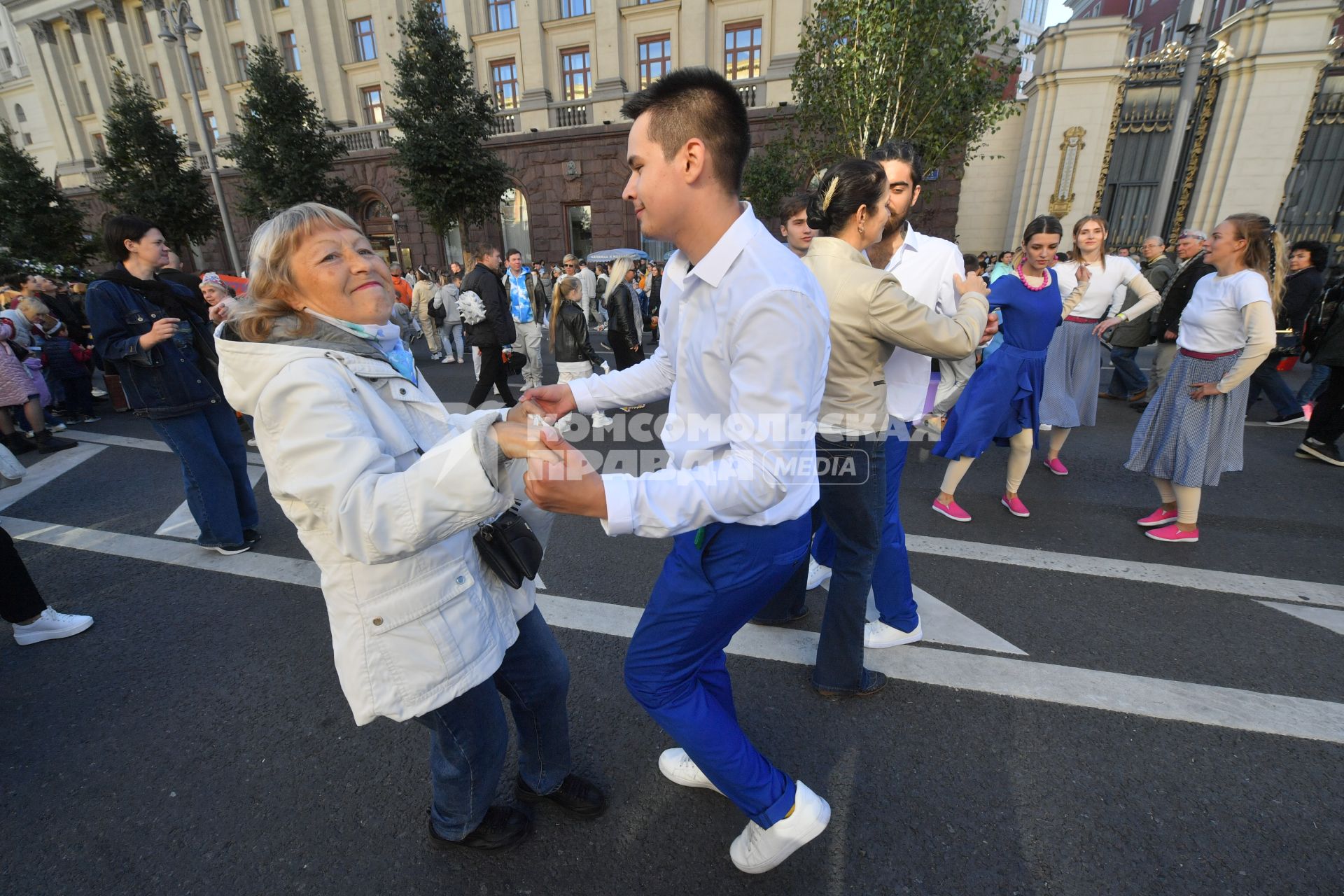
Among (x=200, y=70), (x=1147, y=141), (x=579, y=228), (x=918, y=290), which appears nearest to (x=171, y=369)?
(x=918, y=290)

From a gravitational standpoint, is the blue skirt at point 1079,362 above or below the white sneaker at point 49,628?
above

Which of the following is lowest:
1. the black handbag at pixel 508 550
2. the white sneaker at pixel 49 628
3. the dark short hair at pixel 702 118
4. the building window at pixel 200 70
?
the white sneaker at pixel 49 628

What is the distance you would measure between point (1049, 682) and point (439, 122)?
2023 centimetres

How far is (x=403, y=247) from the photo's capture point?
2470 cm

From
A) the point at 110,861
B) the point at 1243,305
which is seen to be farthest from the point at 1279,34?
the point at 110,861

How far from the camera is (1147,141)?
16.7 meters

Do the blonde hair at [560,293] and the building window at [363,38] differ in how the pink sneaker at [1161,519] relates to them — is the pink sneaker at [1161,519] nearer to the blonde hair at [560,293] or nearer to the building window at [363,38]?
the blonde hair at [560,293]

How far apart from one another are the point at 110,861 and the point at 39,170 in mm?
31681

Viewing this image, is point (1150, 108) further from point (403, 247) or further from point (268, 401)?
point (403, 247)

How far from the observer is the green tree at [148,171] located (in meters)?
21.2

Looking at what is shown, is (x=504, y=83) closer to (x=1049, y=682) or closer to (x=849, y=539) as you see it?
(x=849, y=539)

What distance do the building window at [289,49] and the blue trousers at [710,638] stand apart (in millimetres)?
35244

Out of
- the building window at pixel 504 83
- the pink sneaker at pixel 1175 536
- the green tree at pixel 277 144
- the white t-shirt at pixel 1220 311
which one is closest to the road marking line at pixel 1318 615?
the pink sneaker at pixel 1175 536

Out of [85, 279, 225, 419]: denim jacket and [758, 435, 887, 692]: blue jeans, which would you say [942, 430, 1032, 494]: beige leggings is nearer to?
[758, 435, 887, 692]: blue jeans
